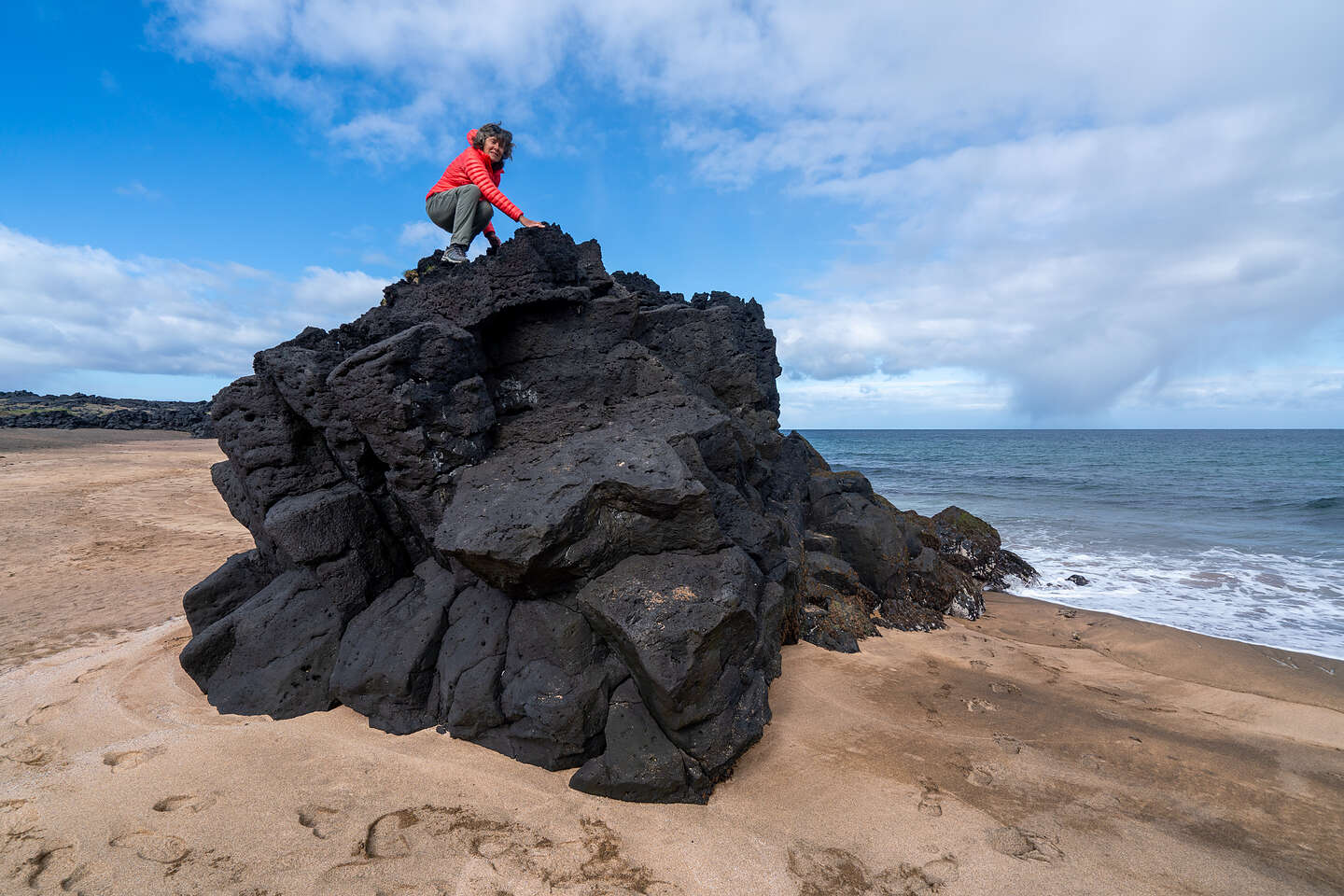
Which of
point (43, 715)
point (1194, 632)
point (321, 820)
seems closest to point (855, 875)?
point (321, 820)

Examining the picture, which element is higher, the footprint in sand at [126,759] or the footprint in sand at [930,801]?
the footprint in sand at [126,759]

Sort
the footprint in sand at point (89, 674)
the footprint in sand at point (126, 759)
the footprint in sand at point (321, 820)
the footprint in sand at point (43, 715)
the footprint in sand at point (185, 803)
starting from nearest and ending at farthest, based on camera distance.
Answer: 1. the footprint in sand at point (321, 820)
2. the footprint in sand at point (185, 803)
3. the footprint in sand at point (126, 759)
4. the footprint in sand at point (43, 715)
5. the footprint in sand at point (89, 674)

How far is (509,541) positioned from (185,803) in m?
2.30

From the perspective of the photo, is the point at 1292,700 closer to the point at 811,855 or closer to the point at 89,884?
the point at 811,855

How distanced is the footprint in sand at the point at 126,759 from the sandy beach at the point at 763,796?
0.08 ft

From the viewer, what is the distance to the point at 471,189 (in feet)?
19.1

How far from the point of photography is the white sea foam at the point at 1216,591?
8.53 meters

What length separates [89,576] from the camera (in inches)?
358

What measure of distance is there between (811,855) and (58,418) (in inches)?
1893

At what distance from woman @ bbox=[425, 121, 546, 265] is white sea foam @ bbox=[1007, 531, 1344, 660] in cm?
1013

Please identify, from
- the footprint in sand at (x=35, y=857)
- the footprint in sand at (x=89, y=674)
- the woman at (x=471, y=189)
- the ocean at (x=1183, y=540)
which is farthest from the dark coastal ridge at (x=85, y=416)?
the ocean at (x=1183, y=540)

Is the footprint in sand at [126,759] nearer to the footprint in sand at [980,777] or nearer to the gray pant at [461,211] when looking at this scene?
the gray pant at [461,211]

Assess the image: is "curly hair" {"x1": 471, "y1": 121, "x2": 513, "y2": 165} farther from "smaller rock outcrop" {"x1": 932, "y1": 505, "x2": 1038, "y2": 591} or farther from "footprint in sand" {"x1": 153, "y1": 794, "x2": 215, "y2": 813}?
"smaller rock outcrop" {"x1": 932, "y1": 505, "x2": 1038, "y2": 591}

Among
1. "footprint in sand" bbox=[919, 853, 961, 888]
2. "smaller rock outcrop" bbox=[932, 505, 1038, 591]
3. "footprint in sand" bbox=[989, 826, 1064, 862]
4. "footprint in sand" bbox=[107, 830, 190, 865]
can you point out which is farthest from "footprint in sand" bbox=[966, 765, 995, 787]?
"smaller rock outcrop" bbox=[932, 505, 1038, 591]
